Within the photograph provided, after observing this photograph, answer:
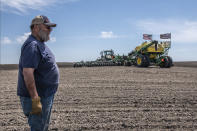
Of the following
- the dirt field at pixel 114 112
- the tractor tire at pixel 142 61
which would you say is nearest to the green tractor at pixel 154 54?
the tractor tire at pixel 142 61

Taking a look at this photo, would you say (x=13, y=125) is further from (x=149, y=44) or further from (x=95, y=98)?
(x=149, y=44)

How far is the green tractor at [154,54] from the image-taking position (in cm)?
2188

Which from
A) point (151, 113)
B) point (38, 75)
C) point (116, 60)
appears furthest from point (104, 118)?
point (116, 60)

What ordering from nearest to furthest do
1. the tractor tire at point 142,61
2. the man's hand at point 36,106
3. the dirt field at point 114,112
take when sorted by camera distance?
the man's hand at point 36,106 → the dirt field at point 114,112 → the tractor tire at point 142,61

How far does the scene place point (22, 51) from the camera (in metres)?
3.10

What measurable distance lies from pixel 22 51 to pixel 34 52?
20 centimetres

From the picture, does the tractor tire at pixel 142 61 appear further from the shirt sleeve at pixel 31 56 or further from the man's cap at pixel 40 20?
the shirt sleeve at pixel 31 56

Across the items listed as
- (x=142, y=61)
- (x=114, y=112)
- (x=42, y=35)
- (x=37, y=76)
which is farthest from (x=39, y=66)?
(x=142, y=61)

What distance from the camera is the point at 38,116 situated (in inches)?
124

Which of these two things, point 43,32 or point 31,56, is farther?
point 43,32

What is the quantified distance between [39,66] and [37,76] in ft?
0.43

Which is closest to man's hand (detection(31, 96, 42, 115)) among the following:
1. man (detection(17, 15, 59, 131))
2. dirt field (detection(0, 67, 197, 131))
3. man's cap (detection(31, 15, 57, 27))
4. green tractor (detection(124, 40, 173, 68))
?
man (detection(17, 15, 59, 131))

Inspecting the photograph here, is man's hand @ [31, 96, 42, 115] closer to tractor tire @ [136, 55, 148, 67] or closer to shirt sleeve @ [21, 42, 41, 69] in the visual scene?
shirt sleeve @ [21, 42, 41, 69]

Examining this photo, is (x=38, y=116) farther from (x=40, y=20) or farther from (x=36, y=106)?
(x=40, y=20)
